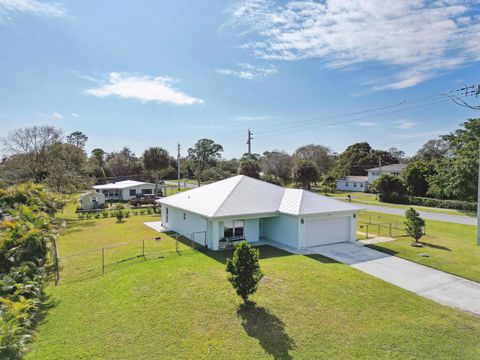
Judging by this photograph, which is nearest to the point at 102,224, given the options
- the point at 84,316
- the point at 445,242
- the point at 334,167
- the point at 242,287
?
the point at 84,316

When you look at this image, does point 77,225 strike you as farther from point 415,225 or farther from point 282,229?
point 415,225

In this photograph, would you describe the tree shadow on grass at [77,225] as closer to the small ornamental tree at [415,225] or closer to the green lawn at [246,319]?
the green lawn at [246,319]

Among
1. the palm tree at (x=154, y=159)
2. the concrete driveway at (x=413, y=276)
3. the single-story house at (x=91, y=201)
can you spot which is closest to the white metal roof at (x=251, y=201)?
the concrete driveway at (x=413, y=276)

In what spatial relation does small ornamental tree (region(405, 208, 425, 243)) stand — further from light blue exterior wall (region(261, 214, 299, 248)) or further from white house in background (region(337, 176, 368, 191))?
white house in background (region(337, 176, 368, 191))

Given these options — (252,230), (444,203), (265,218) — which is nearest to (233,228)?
(252,230)

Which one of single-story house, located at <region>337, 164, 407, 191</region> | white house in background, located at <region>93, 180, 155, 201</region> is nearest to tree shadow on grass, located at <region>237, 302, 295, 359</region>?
white house in background, located at <region>93, 180, 155, 201</region>

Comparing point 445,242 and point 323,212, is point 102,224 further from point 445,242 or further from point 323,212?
point 445,242

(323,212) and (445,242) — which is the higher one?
(323,212)
